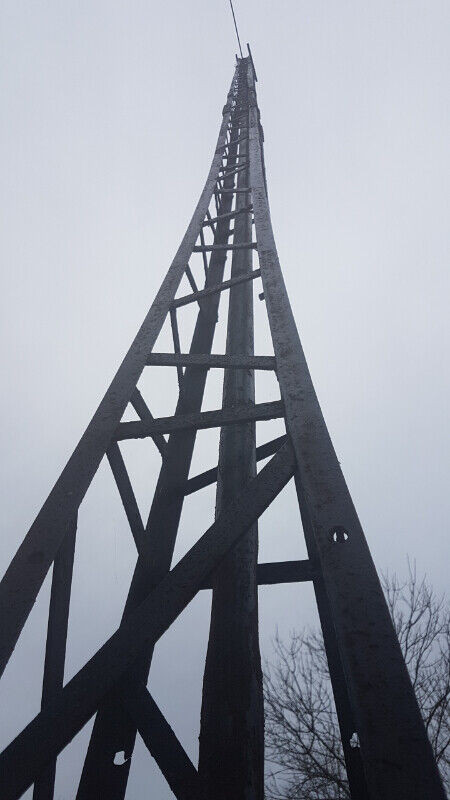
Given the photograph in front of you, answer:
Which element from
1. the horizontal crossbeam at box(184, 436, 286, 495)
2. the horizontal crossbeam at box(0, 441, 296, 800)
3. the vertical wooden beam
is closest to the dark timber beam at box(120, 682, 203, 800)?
the horizontal crossbeam at box(0, 441, 296, 800)

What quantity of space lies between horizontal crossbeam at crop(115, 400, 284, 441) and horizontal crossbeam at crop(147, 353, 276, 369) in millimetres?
354

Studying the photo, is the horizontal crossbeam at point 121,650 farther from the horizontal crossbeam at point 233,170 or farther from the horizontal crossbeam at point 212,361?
the horizontal crossbeam at point 233,170

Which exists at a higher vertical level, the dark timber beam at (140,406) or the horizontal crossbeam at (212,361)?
the horizontal crossbeam at (212,361)

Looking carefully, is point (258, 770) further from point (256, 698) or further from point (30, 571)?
point (30, 571)

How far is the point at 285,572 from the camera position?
211cm

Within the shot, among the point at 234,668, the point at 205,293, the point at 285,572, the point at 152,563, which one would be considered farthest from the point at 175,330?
the point at 234,668

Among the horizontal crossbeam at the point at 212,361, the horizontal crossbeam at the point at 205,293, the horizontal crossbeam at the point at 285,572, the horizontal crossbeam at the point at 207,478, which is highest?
the horizontal crossbeam at the point at 205,293

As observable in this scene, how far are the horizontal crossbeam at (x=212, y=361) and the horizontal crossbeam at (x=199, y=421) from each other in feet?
1.16

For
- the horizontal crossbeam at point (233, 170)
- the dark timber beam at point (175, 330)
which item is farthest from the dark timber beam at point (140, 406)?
the horizontal crossbeam at point (233, 170)

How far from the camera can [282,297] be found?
2.75 metres

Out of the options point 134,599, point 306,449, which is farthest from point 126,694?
point 306,449

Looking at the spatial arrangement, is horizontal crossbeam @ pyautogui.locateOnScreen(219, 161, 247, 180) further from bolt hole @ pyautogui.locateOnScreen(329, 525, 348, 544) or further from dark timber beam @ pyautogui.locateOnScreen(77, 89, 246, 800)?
bolt hole @ pyautogui.locateOnScreen(329, 525, 348, 544)

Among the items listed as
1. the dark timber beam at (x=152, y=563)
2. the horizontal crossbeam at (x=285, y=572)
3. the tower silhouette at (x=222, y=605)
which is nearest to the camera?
the tower silhouette at (x=222, y=605)

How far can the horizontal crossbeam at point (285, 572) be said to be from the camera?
2.08 meters
